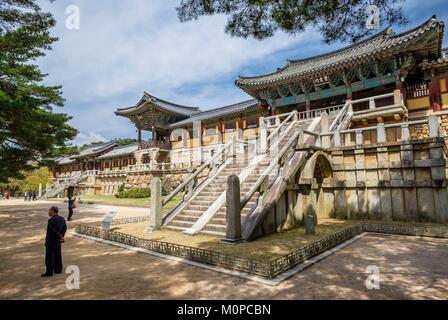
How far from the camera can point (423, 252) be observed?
21.8 feet

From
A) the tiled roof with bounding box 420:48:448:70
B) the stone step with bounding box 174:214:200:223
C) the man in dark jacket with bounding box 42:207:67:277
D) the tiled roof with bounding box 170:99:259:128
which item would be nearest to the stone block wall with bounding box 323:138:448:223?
the stone step with bounding box 174:214:200:223

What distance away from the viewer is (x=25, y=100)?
12.3 metres

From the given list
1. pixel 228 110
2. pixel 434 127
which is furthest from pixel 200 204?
pixel 228 110

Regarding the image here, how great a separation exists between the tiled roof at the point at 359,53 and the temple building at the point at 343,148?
69 mm

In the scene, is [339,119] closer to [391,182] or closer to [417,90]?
[391,182]

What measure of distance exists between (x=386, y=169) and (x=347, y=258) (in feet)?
22.1

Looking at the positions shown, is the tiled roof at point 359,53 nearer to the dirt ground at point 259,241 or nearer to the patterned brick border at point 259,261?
Result: the dirt ground at point 259,241

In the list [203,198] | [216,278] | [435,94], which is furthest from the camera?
[435,94]

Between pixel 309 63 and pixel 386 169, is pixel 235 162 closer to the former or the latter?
pixel 386 169

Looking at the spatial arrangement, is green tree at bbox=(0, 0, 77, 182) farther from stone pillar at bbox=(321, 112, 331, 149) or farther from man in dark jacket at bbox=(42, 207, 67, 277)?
stone pillar at bbox=(321, 112, 331, 149)

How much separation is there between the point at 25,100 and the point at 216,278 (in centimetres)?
1256

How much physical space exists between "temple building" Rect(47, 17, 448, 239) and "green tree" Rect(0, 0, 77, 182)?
6.85 metres

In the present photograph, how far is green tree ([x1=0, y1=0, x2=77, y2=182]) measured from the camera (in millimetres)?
7507
